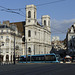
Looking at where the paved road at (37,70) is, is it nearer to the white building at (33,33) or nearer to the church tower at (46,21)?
the white building at (33,33)

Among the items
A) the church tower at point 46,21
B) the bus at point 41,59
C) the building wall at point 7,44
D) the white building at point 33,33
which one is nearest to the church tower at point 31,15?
the white building at point 33,33

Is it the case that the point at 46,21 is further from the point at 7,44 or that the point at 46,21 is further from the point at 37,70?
the point at 37,70

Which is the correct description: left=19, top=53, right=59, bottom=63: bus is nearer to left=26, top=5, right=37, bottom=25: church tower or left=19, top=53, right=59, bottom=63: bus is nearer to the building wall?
the building wall

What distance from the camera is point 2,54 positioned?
77688 millimetres

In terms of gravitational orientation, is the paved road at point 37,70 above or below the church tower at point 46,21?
below

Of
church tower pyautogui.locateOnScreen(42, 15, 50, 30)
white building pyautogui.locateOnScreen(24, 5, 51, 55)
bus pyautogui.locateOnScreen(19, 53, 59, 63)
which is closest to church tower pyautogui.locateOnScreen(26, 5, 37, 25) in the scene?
white building pyautogui.locateOnScreen(24, 5, 51, 55)

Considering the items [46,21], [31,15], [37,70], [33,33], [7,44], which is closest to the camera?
[37,70]

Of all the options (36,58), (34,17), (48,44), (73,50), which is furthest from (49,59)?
(48,44)

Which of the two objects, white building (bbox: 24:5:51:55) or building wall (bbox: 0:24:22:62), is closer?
building wall (bbox: 0:24:22:62)

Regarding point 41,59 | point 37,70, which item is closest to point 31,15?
point 41,59

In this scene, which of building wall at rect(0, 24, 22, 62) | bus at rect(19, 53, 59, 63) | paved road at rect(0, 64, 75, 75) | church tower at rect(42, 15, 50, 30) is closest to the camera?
paved road at rect(0, 64, 75, 75)

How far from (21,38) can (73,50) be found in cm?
2238

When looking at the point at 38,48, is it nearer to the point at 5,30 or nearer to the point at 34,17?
the point at 34,17

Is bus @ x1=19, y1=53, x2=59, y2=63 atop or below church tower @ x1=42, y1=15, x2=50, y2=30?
below
